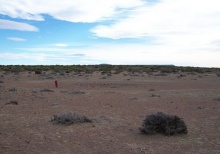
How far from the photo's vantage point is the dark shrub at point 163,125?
33.2ft

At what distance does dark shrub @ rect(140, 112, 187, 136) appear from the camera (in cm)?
1013

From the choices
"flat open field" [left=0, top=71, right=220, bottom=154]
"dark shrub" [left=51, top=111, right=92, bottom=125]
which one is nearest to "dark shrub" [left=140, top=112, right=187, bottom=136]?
"flat open field" [left=0, top=71, right=220, bottom=154]

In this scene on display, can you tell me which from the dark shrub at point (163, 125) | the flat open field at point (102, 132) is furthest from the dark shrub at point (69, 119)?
the dark shrub at point (163, 125)

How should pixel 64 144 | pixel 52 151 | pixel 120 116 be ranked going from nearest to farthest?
pixel 52 151, pixel 64 144, pixel 120 116

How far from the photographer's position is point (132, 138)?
9664 millimetres

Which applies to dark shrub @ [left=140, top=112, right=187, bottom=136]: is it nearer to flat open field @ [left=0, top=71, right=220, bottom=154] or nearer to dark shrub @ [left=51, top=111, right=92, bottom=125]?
flat open field @ [left=0, top=71, right=220, bottom=154]

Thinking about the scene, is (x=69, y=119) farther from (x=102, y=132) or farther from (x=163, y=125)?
(x=163, y=125)

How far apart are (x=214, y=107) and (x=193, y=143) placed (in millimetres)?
7332

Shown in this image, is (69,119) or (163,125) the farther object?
(69,119)

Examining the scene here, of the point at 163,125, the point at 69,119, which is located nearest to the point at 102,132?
the point at 69,119

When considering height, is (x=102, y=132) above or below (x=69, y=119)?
below

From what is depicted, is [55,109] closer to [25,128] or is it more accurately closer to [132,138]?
[25,128]

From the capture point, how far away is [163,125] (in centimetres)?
1033

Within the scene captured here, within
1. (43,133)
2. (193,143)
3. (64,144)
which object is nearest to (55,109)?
(43,133)
